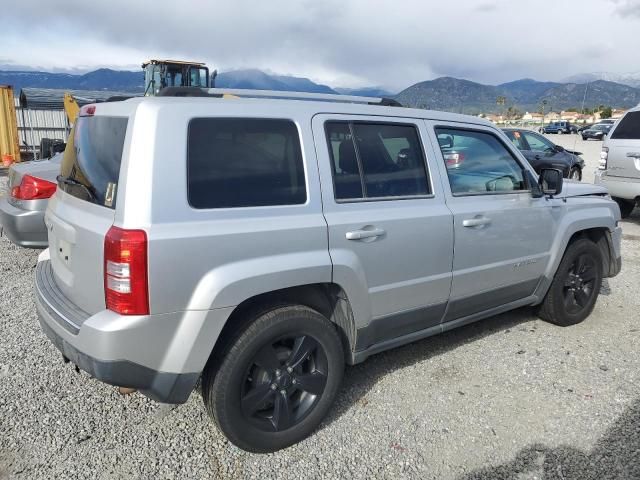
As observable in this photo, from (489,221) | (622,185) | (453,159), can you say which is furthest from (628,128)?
(453,159)

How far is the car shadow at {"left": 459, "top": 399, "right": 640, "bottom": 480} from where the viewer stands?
8.62 ft

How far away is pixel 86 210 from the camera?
256 cm

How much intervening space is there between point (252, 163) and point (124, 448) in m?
1.74

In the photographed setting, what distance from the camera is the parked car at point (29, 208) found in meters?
5.07

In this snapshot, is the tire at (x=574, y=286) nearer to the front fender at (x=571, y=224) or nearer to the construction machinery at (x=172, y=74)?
the front fender at (x=571, y=224)

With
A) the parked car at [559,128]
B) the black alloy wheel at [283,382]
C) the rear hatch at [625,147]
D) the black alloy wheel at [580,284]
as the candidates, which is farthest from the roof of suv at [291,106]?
the parked car at [559,128]

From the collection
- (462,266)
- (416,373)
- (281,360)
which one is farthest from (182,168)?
(416,373)

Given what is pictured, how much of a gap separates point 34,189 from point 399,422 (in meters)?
4.37

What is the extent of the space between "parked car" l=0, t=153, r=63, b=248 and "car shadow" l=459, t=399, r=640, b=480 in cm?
464

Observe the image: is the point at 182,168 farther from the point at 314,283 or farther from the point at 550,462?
the point at 550,462

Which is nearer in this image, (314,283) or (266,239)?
(266,239)

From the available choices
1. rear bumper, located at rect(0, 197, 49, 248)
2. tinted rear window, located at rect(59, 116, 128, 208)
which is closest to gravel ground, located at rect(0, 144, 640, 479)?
rear bumper, located at rect(0, 197, 49, 248)

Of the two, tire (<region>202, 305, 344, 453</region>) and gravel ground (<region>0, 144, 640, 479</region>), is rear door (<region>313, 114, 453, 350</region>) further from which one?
gravel ground (<region>0, 144, 640, 479</region>)

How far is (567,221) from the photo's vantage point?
4137 mm
